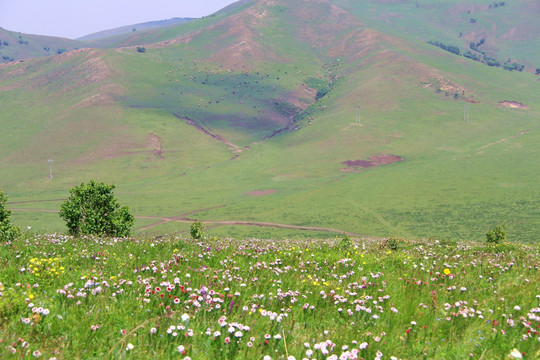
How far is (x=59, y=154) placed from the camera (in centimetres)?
15125

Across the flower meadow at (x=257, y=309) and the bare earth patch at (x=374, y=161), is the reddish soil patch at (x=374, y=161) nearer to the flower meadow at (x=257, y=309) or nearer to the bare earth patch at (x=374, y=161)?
the bare earth patch at (x=374, y=161)

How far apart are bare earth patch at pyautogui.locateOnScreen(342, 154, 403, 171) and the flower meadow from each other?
5284 inches

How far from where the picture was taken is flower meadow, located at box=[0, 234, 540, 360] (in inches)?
157

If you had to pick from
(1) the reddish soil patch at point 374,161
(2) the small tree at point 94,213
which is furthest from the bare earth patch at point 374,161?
(2) the small tree at point 94,213

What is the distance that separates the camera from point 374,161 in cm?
14162

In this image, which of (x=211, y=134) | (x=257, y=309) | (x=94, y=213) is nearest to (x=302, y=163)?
(x=211, y=134)

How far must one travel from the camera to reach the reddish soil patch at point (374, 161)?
458ft

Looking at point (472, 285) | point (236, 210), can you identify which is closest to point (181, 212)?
point (236, 210)

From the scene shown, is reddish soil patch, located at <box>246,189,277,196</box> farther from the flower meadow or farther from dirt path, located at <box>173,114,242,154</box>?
the flower meadow

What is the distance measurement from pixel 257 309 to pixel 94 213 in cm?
2227

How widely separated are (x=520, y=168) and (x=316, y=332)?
141 meters

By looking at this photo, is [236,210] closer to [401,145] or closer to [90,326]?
[401,145]

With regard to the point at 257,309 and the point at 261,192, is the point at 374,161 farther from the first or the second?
the point at 257,309

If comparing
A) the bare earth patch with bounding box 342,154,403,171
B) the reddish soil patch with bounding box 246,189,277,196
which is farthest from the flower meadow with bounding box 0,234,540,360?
the bare earth patch with bounding box 342,154,403,171
